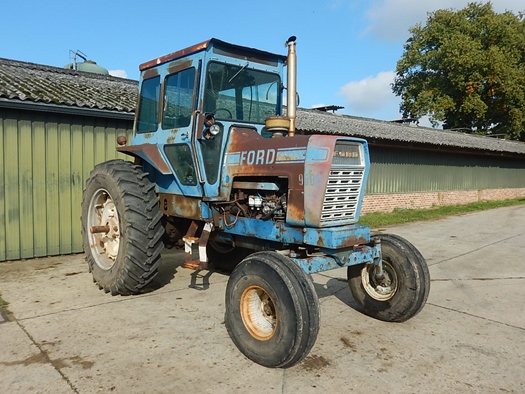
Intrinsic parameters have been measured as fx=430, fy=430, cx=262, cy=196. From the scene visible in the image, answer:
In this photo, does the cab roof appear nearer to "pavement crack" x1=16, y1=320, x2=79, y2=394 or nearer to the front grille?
the front grille

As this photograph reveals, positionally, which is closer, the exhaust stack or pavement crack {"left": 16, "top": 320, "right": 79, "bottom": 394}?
pavement crack {"left": 16, "top": 320, "right": 79, "bottom": 394}

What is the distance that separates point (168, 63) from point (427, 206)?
1397 centimetres

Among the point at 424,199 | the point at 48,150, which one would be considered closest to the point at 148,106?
the point at 48,150

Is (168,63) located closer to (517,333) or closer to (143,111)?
(143,111)

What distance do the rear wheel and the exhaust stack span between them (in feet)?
Result: 4.41

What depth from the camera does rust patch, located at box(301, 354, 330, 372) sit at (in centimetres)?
322

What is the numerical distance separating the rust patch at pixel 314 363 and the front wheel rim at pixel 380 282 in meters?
1.11

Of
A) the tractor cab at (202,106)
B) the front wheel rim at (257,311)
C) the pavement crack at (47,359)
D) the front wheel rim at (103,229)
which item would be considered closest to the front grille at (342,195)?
the front wheel rim at (257,311)

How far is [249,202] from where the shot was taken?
4.03 m

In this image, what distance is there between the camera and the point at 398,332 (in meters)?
3.94

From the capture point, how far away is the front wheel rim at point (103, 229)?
16.5 ft

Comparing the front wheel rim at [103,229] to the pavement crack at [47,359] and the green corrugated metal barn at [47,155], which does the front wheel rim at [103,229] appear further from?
the green corrugated metal barn at [47,155]

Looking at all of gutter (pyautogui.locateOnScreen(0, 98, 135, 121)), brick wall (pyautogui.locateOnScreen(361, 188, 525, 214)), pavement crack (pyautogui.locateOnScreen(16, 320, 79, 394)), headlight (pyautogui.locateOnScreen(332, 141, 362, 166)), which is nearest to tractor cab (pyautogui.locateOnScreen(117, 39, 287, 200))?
headlight (pyautogui.locateOnScreen(332, 141, 362, 166))

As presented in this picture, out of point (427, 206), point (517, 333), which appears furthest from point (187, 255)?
point (427, 206)
